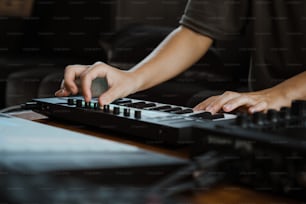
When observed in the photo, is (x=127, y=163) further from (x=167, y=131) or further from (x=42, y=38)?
(x=42, y=38)

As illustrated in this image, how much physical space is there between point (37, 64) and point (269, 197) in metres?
1.47

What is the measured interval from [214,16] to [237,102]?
340 millimetres

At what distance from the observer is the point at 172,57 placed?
0.89 metres

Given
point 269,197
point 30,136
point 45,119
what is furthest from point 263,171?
point 45,119

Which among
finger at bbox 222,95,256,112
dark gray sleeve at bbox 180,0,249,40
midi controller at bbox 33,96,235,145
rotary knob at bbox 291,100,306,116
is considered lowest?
midi controller at bbox 33,96,235,145

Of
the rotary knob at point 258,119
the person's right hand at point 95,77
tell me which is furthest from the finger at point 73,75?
the rotary knob at point 258,119

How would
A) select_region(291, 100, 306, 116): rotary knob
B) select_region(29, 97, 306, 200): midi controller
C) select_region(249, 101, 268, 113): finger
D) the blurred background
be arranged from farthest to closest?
1. the blurred background
2. select_region(249, 101, 268, 113): finger
3. select_region(291, 100, 306, 116): rotary knob
4. select_region(29, 97, 306, 200): midi controller

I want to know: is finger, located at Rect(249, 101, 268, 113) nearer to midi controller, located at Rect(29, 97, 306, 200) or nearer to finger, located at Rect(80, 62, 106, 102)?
midi controller, located at Rect(29, 97, 306, 200)

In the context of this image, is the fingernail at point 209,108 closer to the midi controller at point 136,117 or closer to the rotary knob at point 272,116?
the midi controller at point 136,117

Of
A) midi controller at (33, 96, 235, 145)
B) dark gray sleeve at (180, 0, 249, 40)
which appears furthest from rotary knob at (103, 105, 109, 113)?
dark gray sleeve at (180, 0, 249, 40)

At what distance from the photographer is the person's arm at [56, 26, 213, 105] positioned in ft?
2.20

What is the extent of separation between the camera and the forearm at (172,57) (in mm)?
840

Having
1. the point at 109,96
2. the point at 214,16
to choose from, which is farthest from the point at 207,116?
the point at 214,16

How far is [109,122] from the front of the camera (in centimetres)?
57
